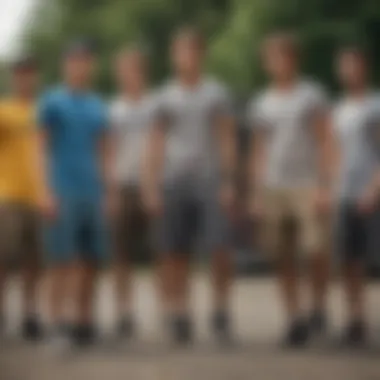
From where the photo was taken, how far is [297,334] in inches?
81.4

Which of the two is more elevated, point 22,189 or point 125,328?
point 22,189

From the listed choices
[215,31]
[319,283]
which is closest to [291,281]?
[319,283]

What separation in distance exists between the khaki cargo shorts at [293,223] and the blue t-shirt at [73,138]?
24cm

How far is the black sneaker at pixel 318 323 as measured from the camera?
205 cm

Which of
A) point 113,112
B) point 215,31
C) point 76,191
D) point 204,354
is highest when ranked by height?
point 215,31

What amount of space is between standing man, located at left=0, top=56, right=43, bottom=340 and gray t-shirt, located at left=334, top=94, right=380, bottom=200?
1.38ft

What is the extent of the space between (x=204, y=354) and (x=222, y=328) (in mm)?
44

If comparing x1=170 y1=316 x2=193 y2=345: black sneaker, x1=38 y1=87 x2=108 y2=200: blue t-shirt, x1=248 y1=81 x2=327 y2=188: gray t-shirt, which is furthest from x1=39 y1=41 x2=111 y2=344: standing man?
x1=248 y1=81 x2=327 y2=188: gray t-shirt

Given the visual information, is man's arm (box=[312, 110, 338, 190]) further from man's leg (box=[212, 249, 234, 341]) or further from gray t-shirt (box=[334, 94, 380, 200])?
man's leg (box=[212, 249, 234, 341])

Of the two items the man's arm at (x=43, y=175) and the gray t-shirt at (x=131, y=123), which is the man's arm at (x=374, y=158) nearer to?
the gray t-shirt at (x=131, y=123)

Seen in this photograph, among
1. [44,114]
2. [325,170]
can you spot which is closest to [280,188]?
[325,170]

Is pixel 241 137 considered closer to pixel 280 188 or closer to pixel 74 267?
pixel 280 188

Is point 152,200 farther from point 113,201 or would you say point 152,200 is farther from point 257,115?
point 257,115

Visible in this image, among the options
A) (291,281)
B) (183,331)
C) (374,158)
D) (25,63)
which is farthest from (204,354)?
(25,63)
